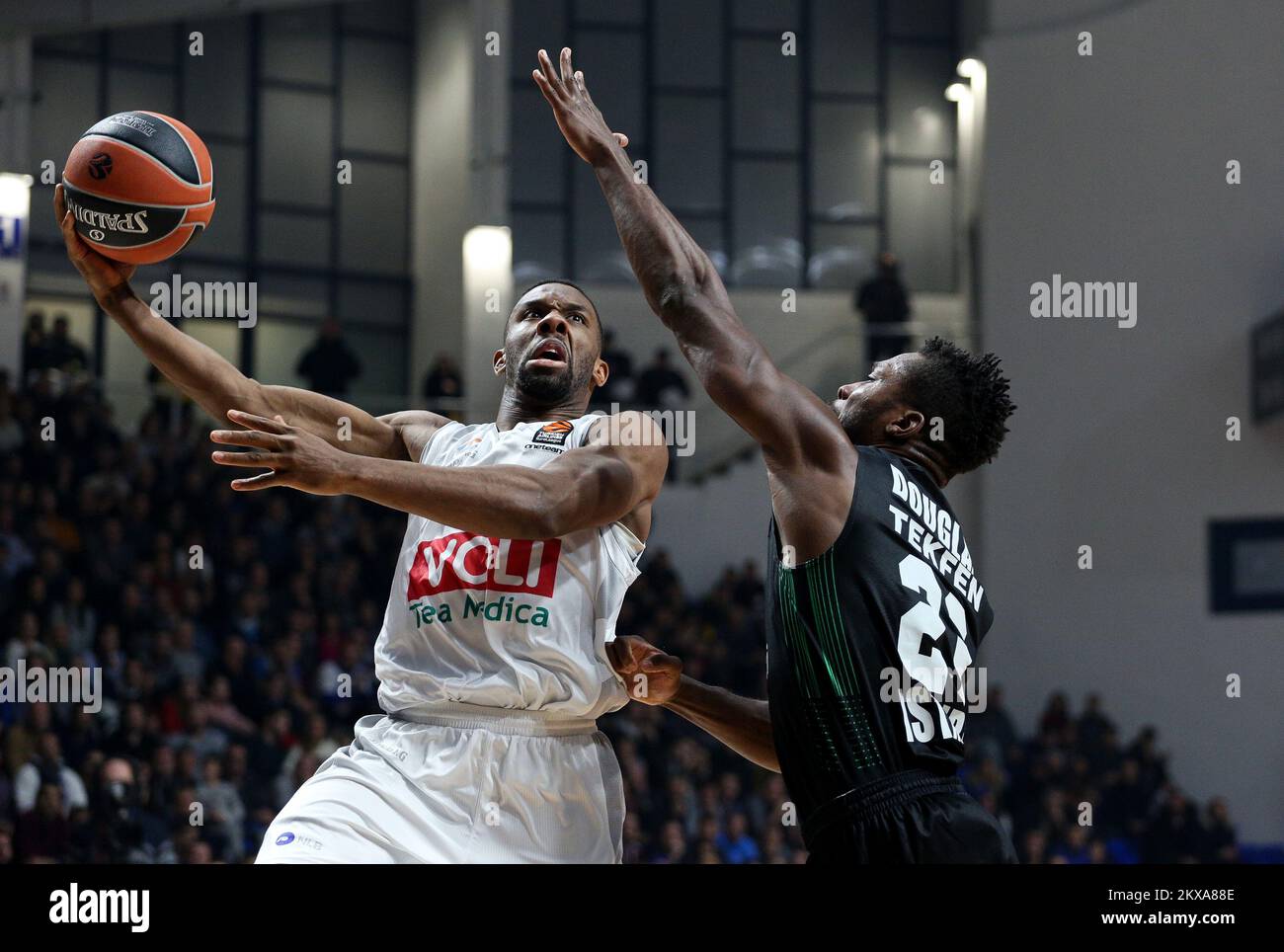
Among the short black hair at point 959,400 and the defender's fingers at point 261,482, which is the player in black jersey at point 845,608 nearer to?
the short black hair at point 959,400

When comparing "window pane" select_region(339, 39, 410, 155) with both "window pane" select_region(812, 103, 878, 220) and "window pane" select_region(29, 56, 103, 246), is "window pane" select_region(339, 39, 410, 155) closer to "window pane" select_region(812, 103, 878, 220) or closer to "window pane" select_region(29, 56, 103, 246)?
"window pane" select_region(29, 56, 103, 246)

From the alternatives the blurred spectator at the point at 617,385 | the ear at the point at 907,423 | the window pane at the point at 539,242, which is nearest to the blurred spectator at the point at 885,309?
the blurred spectator at the point at 617,385

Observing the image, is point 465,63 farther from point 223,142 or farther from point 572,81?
point 572,81

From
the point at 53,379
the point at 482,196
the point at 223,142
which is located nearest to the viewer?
the point at 53,379

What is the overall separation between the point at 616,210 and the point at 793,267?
1434 centimetres

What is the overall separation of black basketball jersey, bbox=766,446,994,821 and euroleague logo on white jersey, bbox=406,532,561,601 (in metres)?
0.69

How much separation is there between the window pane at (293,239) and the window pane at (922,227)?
6.83 m

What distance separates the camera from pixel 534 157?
17.8m

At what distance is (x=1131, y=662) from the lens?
15.5 m

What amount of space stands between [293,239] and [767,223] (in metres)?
5.70

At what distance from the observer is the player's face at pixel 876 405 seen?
3.89 m

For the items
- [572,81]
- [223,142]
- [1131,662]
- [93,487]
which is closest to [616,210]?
[572,81]

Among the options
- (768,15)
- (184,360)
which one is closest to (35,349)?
(768,15)
